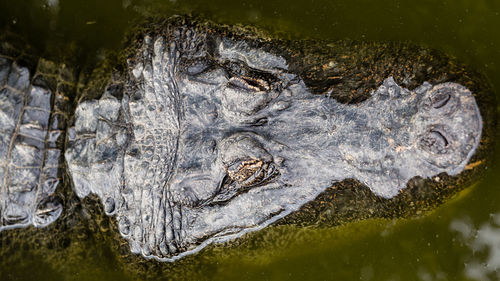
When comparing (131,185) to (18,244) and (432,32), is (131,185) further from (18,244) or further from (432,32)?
(432,32)

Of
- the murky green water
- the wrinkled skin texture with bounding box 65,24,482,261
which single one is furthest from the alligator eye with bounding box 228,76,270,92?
the murky green water

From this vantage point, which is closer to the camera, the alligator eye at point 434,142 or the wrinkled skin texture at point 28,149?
the alligator eye at point 434,142

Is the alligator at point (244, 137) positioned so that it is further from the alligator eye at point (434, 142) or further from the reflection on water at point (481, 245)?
the reflection on water at point (481, 245)

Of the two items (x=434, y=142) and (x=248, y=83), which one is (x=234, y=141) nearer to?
(x=248, y=83)

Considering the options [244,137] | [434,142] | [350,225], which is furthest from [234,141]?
[350,225]

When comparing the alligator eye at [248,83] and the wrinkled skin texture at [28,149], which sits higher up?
the alligator eye at [248,83]

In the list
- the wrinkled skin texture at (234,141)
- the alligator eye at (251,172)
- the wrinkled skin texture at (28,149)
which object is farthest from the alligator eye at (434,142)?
the wrinkled skin texture at (28,149)

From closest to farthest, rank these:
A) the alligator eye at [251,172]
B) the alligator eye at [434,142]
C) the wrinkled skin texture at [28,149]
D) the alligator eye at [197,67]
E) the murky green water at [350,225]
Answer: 1. the alligator eye at [434,142]
2. the alligator eye at [251,172]
3. the alligator eye at [197,67]
4. the wrinkled skin texture at [28,149]
5. the murky green water at [350,225]

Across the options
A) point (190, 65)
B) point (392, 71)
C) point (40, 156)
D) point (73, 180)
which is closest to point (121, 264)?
point (73, 180)
